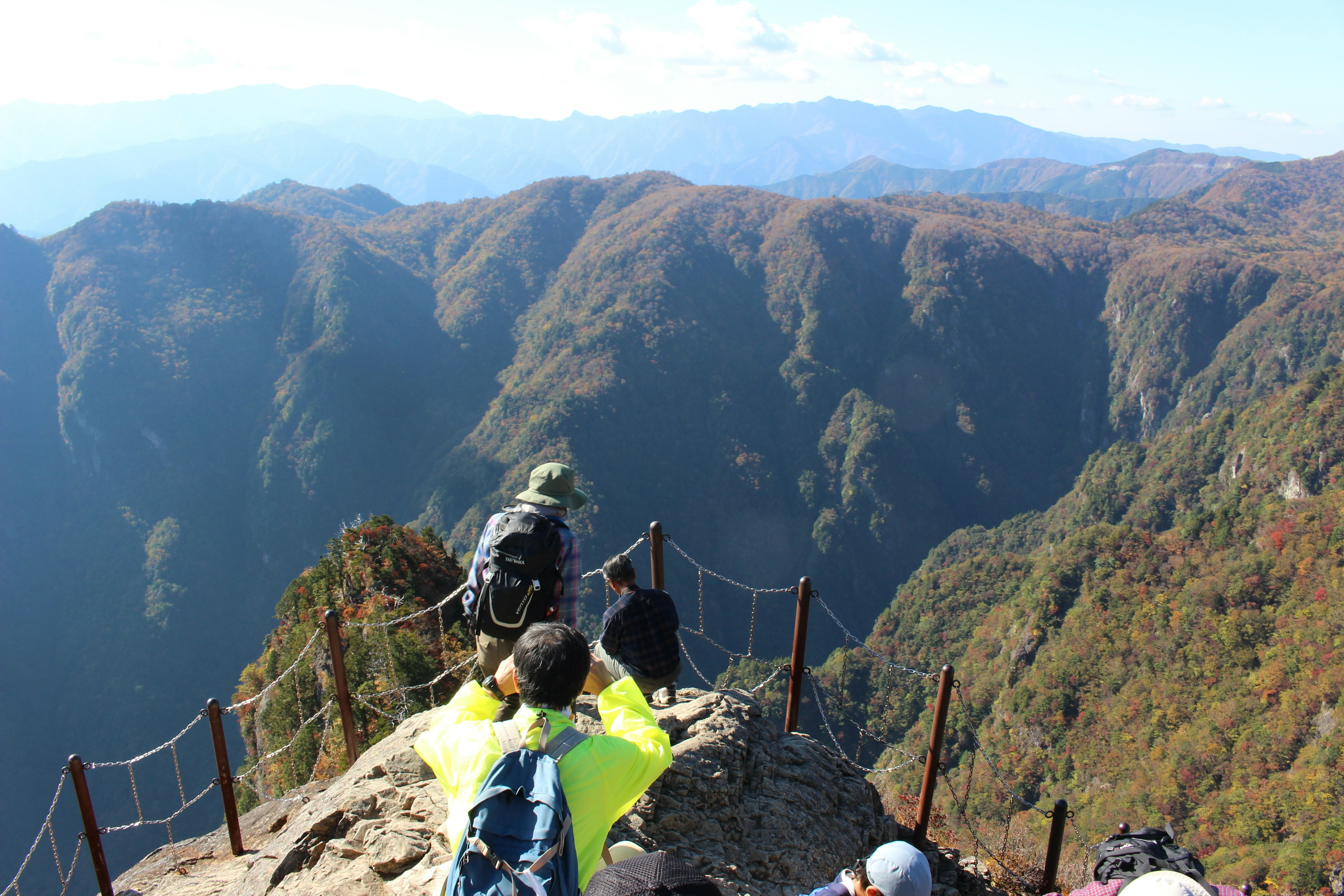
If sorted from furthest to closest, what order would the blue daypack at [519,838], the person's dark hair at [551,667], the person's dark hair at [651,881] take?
the person's dark hair at [551,667], the person's dark hair at [651,881], the blue daypack at [519,838]

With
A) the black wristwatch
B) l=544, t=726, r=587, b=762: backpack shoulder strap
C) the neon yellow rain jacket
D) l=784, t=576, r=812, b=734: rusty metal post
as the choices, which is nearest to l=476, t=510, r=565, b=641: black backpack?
the black wristwatch

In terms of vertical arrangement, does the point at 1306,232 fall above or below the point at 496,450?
above

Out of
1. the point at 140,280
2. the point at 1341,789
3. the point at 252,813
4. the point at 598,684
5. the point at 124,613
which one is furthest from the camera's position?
the point at 140,280

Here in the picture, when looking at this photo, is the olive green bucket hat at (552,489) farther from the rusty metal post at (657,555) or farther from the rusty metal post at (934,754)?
the rusty metal post at (934,754)

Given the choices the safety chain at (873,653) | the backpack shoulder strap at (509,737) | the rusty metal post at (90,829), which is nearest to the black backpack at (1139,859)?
the safety chain at (873,653)

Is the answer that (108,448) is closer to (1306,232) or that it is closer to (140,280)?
(140,280)

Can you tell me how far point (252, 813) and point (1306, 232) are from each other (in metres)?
177

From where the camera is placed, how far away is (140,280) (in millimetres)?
90812

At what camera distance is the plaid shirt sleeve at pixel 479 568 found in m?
4.30

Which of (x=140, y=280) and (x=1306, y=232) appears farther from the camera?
(x=1306, y=232)

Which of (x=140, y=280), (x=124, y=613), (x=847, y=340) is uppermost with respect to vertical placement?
(x=140, y=280)

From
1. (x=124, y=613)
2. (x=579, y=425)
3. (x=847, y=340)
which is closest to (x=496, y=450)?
(x=579, y=425)

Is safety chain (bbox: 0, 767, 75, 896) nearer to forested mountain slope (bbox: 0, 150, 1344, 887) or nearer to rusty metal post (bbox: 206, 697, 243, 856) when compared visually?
rusty metal post (bbox: 206, 697, 243, 856)

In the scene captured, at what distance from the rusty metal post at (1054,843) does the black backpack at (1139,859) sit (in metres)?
2.45
